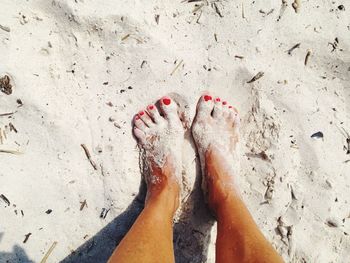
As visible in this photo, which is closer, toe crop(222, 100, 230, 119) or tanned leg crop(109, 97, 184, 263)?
tanned leg crop(109, 97, 184, 263)

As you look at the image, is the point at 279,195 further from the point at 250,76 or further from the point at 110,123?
the point at 110,123

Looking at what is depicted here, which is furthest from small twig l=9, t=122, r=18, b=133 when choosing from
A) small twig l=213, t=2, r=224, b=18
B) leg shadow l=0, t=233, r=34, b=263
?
small twig l=213, t=2, r=224, b=18

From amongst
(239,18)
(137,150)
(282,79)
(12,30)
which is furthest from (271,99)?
(12,30)

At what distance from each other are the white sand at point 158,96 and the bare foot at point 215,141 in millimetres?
64

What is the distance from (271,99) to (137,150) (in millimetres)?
793

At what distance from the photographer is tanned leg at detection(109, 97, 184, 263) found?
1.75 metres

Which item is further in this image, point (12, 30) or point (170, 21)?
point (170, 21)

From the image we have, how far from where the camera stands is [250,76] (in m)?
2.04

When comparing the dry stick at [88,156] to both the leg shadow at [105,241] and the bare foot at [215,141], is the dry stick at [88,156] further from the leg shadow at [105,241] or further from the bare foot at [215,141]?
the bare foot at [215,141]

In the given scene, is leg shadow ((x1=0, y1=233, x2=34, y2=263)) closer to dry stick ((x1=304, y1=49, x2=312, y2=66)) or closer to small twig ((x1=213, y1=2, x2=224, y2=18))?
small twig ((x1=213, y1=2, x2=224, y2=18))

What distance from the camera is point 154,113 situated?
6.93ft

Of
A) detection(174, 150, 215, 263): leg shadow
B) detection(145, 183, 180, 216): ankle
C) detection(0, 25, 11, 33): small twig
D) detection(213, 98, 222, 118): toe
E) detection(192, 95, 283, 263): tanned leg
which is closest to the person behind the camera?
detection(192, 95, 283, 263): tanned leg

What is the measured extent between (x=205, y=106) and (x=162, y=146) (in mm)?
340

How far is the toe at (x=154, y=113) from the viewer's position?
2094 millimetres
